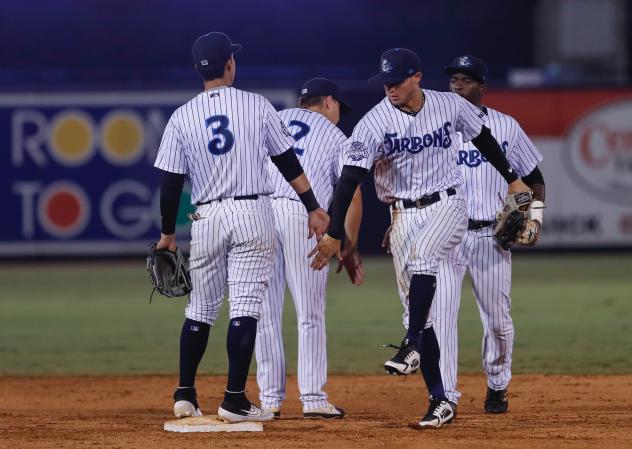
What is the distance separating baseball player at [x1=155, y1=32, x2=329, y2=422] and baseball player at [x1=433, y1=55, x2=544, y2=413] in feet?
3.64

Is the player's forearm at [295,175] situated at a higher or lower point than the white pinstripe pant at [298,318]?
higher

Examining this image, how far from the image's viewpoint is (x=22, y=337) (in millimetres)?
10445

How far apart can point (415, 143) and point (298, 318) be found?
1.21 metres

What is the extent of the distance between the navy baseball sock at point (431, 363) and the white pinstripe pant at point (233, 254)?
2.64 ft

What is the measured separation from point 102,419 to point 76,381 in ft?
6.38

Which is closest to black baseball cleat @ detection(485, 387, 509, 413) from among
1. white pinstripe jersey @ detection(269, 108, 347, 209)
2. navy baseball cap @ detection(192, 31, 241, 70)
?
white pinstripe jersey @ detection(269, 108, 347, 209)

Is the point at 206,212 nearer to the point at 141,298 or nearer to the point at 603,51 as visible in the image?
the point at 141,298

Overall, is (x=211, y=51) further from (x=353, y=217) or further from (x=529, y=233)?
(x=529, y=233)

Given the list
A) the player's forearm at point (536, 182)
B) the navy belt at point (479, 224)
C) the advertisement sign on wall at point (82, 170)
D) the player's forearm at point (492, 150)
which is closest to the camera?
the player's forearm at point (492, 150)

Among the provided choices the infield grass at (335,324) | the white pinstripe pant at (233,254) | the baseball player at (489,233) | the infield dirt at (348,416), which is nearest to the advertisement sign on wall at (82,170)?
the infield grass at (335,324)

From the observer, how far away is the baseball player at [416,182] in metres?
5.84

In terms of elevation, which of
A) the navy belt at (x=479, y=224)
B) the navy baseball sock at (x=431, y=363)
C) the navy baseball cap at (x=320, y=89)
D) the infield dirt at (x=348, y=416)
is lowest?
the infield dirt at (x=348, y=416)

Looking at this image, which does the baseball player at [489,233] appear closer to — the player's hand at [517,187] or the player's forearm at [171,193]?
the player's hand at [517,187]

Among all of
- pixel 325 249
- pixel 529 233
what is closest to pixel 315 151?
pixel 325 249
